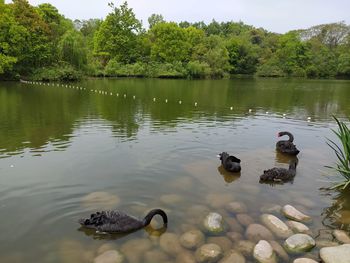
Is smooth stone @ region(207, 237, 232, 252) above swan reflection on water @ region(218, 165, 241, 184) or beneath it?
beneath

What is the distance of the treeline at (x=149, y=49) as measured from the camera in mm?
41156

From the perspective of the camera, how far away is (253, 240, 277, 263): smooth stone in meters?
6.03

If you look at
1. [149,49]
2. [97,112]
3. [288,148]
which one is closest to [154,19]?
[149,49]

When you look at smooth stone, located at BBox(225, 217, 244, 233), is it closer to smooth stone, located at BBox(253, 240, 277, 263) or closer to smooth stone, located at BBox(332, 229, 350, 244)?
smooth stone, located at BBox(253, 240, 277, 263)

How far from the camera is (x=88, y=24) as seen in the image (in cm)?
8475

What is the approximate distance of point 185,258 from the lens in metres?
6.13

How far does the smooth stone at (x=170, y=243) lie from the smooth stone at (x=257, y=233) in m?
1.48

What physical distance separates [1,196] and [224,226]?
5.47 m

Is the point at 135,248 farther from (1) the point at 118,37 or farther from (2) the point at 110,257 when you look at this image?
(1) the point at 118,37

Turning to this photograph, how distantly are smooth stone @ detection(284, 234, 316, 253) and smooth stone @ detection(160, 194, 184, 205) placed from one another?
2.84 m

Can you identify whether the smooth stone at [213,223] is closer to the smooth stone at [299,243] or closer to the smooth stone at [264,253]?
the smooth stone at [264,253]

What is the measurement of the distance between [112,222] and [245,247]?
2.69 metres

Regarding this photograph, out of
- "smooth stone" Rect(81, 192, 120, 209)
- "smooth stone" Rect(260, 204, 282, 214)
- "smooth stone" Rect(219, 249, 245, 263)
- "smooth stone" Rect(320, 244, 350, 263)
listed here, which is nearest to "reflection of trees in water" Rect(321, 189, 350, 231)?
"smooth stone" Rect(260, 204, 282, 214)

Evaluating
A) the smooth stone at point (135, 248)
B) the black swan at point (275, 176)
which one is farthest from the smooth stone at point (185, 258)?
the black swan at point (275, 176)
